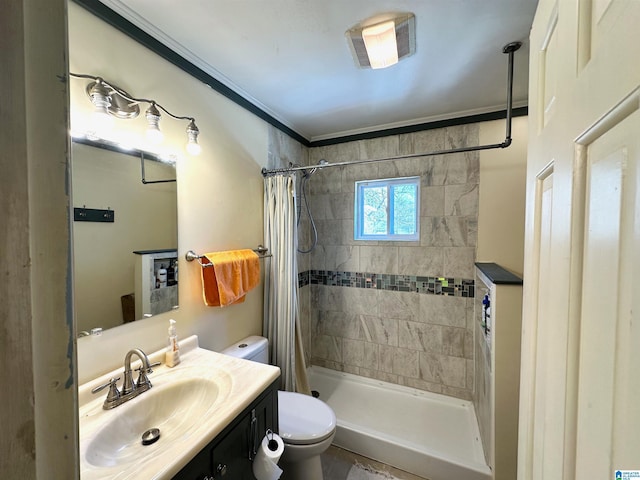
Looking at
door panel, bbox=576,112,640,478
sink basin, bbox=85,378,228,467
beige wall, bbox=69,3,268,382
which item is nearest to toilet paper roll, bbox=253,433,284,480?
sink basin, bbox=85,378,228,467

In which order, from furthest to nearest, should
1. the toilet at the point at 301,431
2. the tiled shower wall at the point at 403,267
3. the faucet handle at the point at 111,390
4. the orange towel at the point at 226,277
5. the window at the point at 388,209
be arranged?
the window at the point at 388,209 → the tiled shower wall at the point at 403,267 → the orange towel at the point at 226,277 → the toilet at the point at 301,431 → the faucet handle at the point at 111,390

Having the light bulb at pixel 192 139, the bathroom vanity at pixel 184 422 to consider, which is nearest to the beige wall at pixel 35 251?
the bathroom vanity at pixel 184 422

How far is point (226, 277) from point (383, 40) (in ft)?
4.91

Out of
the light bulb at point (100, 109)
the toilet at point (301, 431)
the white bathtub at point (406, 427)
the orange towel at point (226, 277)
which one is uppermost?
the light bulb at point (100, 109)

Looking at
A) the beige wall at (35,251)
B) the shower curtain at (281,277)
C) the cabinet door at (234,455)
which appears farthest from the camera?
the shower curtain at (281,277)

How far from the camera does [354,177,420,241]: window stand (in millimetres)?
2229

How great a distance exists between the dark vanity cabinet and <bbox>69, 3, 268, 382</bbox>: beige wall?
0.60 meters

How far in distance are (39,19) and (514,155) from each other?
239 cm

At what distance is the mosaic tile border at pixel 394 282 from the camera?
2.05m

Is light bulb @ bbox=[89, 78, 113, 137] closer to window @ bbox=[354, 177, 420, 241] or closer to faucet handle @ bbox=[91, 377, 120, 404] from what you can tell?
faucet handle @ bbox=[91, 377, 120, 404]

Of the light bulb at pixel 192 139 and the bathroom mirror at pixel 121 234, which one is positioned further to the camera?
the light bulb at pixel 192 139

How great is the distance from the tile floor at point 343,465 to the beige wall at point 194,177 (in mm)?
1008

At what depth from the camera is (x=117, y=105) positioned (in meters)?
Result: 1.06

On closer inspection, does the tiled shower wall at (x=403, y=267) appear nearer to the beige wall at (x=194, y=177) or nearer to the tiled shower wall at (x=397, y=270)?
the tiled shower wall at (x=397, y=270)
